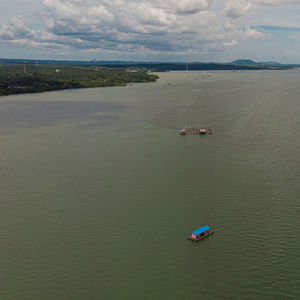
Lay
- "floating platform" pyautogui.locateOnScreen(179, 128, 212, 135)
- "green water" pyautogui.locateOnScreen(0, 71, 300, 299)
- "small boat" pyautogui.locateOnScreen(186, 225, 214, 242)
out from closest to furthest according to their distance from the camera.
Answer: "green water" pyautogui.locateOnScreen(0, 71, 300, 299) < "small boat" pyautogui.locateOnScreen(186, 225, 214, 242) < "floating platform" pyautogui.locateOnScreen(179, 128, 212, 135)

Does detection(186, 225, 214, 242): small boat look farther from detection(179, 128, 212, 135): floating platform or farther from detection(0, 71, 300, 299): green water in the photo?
detection(179, 128, 212, 135): floating platform

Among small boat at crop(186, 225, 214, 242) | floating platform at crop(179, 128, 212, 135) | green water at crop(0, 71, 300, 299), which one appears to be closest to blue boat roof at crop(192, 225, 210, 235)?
small boat at crop(186, 225, 214, 242)

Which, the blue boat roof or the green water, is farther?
the blue boat roof

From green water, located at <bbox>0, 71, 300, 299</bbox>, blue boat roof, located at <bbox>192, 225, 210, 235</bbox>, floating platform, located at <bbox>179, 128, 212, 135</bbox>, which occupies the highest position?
floating platform, located at <bbox>179, 128, 212, 135</bbox>

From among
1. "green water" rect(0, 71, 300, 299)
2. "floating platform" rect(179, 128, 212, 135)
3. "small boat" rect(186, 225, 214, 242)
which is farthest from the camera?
"floating platform" rect(179, 128, 212, 135)

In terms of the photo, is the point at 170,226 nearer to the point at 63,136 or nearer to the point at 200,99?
the point at 63,136

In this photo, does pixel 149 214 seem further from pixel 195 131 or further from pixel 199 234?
pixel 195 131

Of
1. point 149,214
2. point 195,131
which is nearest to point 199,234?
point 149,214

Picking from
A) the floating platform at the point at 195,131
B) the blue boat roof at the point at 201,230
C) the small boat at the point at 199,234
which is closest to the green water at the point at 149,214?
the small boat at the point at 199,234
